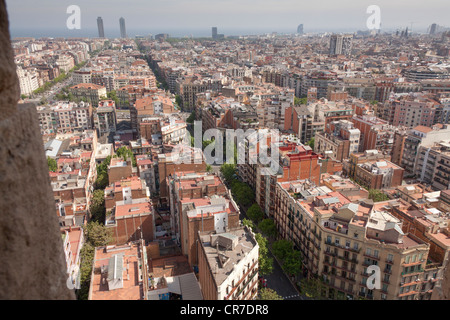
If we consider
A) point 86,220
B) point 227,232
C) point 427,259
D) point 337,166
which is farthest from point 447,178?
point 86,220

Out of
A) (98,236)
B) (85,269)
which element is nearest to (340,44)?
(98,236)

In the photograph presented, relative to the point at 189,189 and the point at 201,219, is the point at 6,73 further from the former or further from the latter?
the point at 189,189

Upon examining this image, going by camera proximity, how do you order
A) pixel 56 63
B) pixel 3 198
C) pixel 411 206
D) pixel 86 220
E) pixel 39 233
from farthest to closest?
pixel 56 63 < pixel 86 220 < pixel 411 206 < pixel 39 233 < pixel 3 198

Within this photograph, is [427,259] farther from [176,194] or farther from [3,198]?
[3,198]

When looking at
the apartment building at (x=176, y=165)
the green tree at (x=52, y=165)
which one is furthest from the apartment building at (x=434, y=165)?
the green tree at (x=52, y=165)

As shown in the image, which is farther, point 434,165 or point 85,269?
point 434,165

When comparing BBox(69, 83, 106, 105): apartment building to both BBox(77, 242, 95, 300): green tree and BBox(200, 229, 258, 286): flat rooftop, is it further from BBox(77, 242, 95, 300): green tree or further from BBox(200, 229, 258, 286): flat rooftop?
BBox(200, 229, 258, 286): flat rooftop
